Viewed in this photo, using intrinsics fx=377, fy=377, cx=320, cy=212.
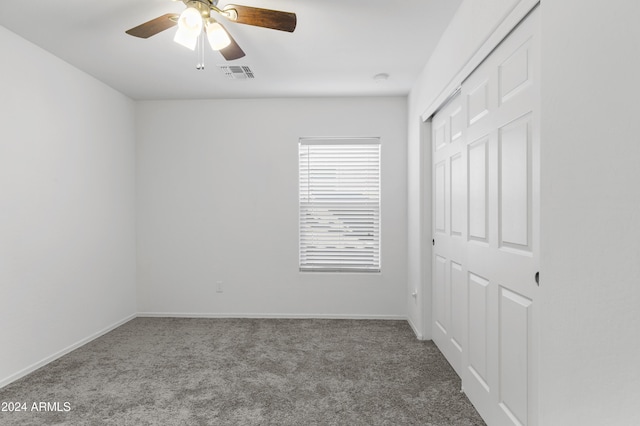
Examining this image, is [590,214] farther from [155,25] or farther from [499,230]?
[155,25]

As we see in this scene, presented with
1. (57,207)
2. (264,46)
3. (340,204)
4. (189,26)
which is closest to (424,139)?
(340,204)

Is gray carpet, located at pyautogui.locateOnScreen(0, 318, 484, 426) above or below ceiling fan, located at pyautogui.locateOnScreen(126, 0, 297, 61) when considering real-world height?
below

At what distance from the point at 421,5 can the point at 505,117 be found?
1107mm

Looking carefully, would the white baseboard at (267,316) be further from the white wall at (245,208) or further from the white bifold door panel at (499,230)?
the white bifold door panel at (499,230)

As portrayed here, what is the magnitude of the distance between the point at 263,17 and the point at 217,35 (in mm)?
323

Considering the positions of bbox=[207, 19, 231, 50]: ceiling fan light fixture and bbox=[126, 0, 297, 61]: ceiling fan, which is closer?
bbox=[126, 0, 297, 61]: ceiling fan

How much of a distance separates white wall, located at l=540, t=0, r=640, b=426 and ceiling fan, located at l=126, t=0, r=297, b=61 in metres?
1.41

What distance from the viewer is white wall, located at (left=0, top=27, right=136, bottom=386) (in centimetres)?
289

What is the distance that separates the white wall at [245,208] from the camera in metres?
4.54

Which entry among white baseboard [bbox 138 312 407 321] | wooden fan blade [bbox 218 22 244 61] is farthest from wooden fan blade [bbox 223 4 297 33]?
white baseboard [bbox 138 312 407 321]

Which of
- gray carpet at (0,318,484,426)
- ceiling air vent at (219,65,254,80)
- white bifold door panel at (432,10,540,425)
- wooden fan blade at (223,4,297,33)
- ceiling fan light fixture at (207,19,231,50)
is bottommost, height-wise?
gray carpet at (0,318,484,426)

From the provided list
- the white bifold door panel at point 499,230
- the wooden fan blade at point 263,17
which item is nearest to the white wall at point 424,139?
the white bifold door panel at point 499,230

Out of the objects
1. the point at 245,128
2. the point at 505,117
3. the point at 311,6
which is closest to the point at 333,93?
the point at 245,128

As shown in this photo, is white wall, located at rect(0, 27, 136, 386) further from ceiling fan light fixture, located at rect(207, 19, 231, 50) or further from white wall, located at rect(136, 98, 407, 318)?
ceiling fan light fixture, located at rect(207, 19, 231, 50)
